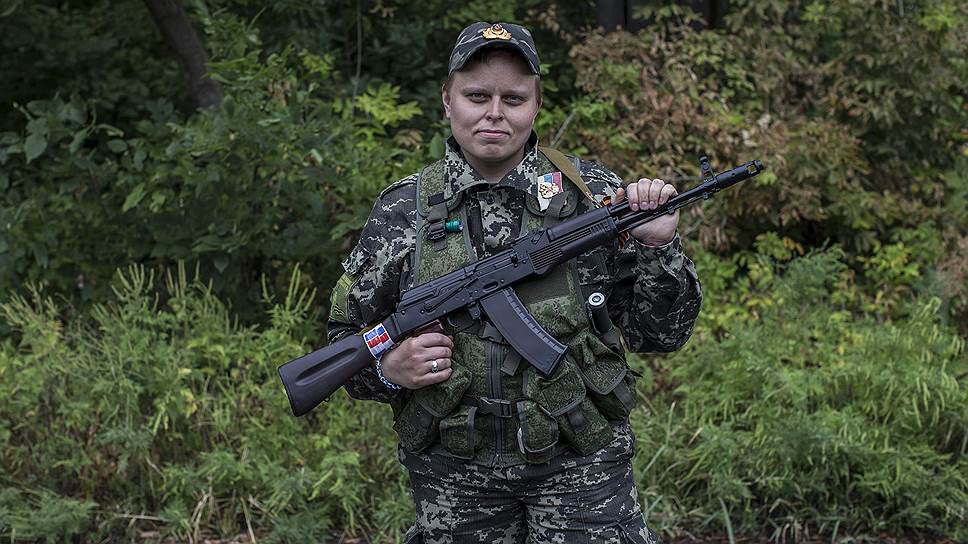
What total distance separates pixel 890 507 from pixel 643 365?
1186 millimetres

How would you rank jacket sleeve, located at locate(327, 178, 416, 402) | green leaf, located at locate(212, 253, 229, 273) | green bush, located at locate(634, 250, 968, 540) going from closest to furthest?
jacket sleeve, located at locate(327, 178, 416, 402), green bush, located at locate(634, 250, 968, 540), green leaf, located at locate(212, 253, 229, 273)

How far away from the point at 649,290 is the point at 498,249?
1.20ft

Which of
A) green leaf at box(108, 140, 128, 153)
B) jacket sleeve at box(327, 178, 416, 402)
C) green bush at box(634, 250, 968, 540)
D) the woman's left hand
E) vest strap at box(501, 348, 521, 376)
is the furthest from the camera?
green leaf at box(108, 140, 128, 153)

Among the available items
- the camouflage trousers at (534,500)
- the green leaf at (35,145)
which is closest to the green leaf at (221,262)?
the green leaf at (35,145)

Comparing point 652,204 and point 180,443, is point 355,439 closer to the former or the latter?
point 180,443

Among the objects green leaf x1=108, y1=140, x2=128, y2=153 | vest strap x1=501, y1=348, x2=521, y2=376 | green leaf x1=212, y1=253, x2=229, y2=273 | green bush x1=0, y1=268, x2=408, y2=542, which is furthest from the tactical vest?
green leaf x1=108, y1=140, x2=128, y2=153

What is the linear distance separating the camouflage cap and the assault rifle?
0.39 m

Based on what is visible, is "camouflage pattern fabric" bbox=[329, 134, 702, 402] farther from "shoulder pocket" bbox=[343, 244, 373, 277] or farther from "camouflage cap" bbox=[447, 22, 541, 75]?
"camouflage cap" bbox=[447, 22, 541, 75]

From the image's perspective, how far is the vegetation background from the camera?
14.3ft

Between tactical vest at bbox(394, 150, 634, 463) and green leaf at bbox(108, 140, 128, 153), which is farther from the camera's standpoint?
green leaf at bbox(108, 140, 128, 153)

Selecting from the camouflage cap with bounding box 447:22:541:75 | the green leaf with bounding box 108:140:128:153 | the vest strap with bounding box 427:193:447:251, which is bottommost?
the green leaf with bounding box 108:140:128:153

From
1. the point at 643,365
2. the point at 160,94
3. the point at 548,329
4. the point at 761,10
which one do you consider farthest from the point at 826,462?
the point at 160,94

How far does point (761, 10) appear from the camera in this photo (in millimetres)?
6324

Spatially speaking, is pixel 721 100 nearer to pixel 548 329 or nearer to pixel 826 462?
pixel 826 462
